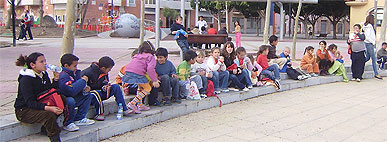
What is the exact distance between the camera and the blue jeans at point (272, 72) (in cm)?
853

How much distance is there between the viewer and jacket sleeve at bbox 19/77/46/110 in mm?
4113

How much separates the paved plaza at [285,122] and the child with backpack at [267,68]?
408 mm

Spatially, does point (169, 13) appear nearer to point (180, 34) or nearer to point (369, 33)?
point (180, 34)

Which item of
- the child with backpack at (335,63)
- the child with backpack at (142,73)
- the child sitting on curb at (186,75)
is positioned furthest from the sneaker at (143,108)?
the child with backpack at (335,63)

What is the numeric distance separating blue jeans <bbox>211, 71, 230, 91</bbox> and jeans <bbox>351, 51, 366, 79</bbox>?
14.2 ft

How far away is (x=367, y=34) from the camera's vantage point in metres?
10.1

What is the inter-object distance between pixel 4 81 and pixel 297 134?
573 centimetres

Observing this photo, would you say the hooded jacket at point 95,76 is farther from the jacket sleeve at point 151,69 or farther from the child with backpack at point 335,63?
the child with backpack at point 335,63

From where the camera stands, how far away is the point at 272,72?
869 cm

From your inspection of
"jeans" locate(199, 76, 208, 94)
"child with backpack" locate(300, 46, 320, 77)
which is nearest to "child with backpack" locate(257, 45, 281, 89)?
"child with backpack" locate(300, 46, 320, 77)

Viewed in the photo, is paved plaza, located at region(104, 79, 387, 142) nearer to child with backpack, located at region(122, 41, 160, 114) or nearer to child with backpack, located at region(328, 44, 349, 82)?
child with backpack, located at region(122, 41, 160, 114)

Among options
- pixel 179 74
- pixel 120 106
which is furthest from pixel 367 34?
pixel 120 106

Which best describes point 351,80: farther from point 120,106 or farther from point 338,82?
point 120,106

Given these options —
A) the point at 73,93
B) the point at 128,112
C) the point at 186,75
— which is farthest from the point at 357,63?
the point at 73,93
